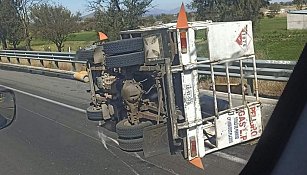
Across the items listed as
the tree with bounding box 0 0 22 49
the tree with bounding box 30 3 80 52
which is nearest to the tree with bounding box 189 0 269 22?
the tree with bounding box 30 3 80 52

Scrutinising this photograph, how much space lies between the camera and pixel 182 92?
18.9ft

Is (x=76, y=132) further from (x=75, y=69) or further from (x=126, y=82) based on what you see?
(x=75, y=69)

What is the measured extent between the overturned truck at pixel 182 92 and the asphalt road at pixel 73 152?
0.25 meters

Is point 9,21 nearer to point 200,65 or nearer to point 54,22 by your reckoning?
point 54,22

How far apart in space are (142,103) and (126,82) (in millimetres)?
396

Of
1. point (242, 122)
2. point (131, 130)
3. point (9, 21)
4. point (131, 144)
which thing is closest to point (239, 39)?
point (242, 122)

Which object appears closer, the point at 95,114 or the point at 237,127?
the point at 237,127

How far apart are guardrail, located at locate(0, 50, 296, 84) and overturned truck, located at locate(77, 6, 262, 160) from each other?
3.9 inches

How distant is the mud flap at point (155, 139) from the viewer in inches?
240

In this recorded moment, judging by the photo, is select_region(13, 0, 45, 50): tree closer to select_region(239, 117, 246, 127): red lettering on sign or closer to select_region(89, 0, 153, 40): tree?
select_region(89, 0, 153, 40): tree

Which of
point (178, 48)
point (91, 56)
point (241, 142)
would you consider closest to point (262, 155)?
point (178, 48)

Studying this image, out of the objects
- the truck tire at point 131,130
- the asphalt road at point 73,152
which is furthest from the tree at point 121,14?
the truck tire at point 131,130

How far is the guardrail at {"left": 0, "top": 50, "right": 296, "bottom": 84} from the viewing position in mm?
5862

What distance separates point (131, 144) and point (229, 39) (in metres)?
2.25
